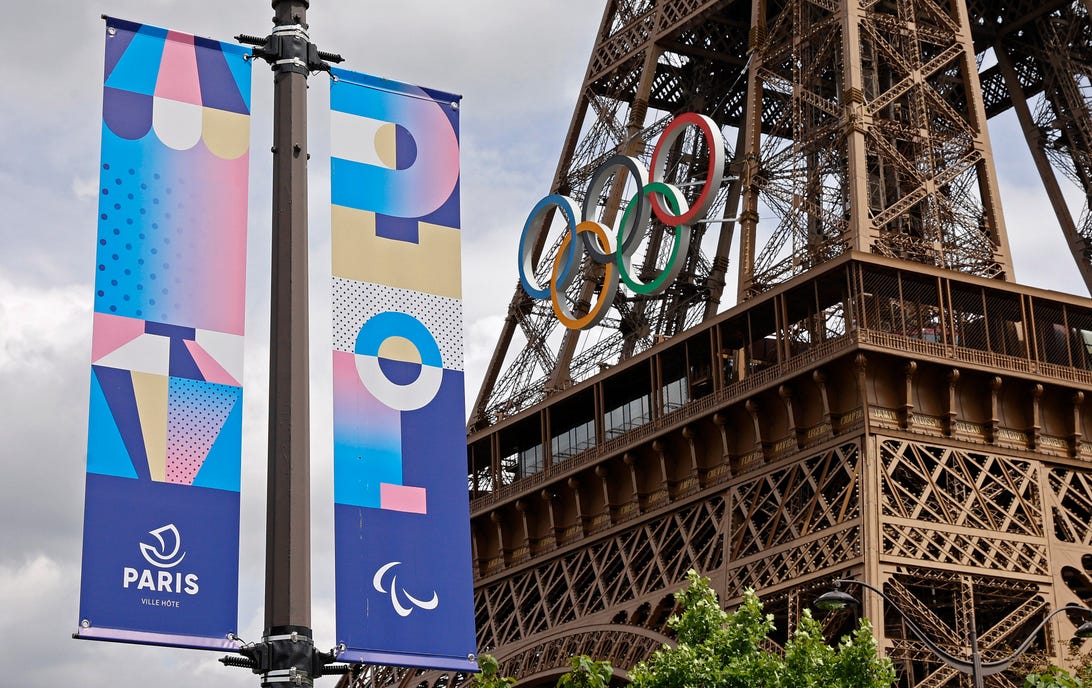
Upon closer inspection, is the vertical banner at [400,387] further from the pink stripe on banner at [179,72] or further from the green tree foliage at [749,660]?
the green tree foliage at [749,660]

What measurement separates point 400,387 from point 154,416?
212cm

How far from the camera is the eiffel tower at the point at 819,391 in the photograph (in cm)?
A: 4291

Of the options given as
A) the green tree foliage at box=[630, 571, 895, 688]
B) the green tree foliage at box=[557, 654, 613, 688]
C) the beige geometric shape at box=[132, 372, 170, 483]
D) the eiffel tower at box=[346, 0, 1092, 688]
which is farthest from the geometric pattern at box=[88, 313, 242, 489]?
the eiffel tower at box=[346, 0, 1092, 688]

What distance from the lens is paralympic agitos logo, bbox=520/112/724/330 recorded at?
47.8 metres

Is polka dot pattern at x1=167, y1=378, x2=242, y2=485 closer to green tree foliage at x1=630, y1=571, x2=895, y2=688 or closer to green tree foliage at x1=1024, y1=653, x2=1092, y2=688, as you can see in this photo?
green tree foliage at x1=630, y1=571, x2=895, y2=688

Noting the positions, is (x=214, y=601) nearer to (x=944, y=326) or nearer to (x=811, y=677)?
(x=811, y=677)

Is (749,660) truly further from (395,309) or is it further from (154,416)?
(154,416)

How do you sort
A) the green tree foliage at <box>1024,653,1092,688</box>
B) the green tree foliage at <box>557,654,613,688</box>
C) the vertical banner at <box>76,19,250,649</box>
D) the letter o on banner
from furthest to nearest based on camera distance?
the green tree foliage at <box>557,654,613,688</box>
the green tree foliage at <box>1024,653,1092,688</box>
the letter o on banner
the vertical banner at <box>76,19,250,649</box>

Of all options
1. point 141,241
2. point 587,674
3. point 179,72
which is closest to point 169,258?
point 141,241

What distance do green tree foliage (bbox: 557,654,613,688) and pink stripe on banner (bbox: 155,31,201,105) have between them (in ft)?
60.2

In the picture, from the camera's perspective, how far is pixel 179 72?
15953mm

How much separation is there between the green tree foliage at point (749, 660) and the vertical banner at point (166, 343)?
641 inches

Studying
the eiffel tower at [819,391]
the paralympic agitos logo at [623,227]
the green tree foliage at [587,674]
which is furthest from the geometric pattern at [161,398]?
the paralympic agitos logo at [623,227]

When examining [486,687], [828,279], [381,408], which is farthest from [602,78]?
[381,408]
